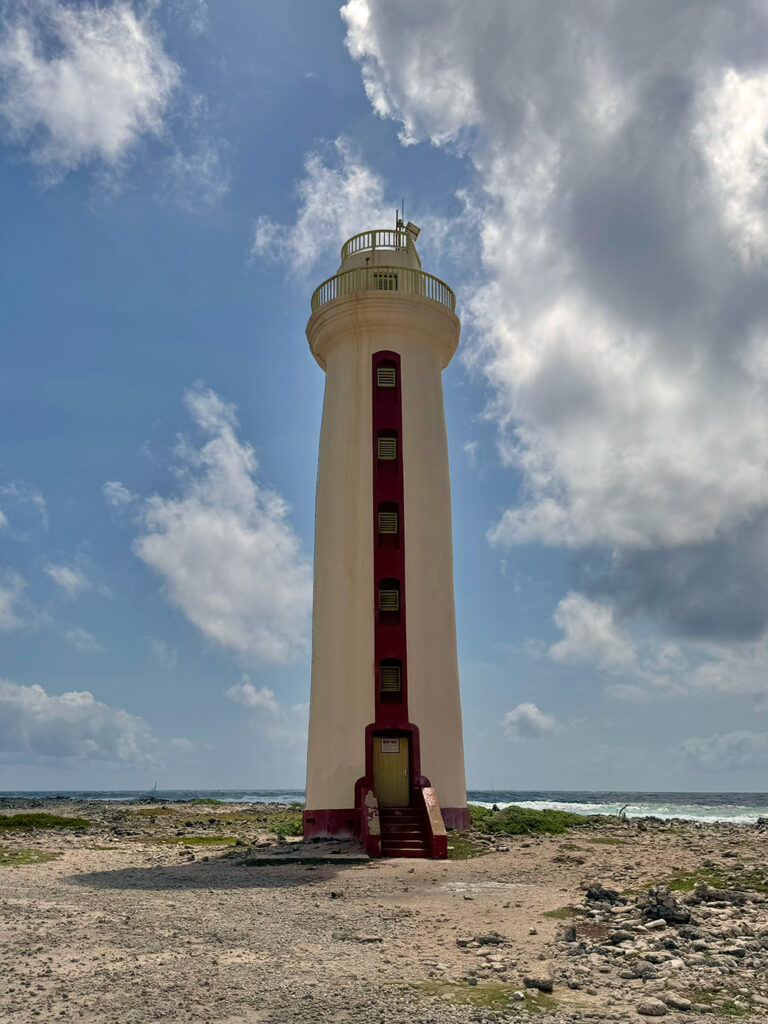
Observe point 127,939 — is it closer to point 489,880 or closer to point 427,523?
point 489,880

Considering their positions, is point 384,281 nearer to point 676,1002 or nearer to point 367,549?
point 367,549

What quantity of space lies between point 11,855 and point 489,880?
543 inches

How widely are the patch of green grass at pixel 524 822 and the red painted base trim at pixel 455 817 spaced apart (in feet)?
4.12

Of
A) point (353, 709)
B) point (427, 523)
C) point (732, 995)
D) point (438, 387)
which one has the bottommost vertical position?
point (732, 995)

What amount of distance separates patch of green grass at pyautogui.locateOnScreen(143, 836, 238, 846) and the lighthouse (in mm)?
4437

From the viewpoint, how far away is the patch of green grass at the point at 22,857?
2171cm

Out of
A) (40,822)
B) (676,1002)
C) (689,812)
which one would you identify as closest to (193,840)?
(40,822)

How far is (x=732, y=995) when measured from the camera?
27.6 feet

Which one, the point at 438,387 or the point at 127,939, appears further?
the point at 438,387

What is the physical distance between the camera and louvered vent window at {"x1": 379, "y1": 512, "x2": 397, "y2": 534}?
27.2 metres

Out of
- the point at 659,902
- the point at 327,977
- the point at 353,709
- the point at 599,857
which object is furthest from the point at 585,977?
the point at 353,709

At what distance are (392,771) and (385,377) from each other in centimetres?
1254

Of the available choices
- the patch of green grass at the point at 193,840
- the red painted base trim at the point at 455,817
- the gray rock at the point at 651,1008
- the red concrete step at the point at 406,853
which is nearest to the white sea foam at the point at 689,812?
the patch of green grass at the point at 193,840

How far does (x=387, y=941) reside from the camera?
11.0m
